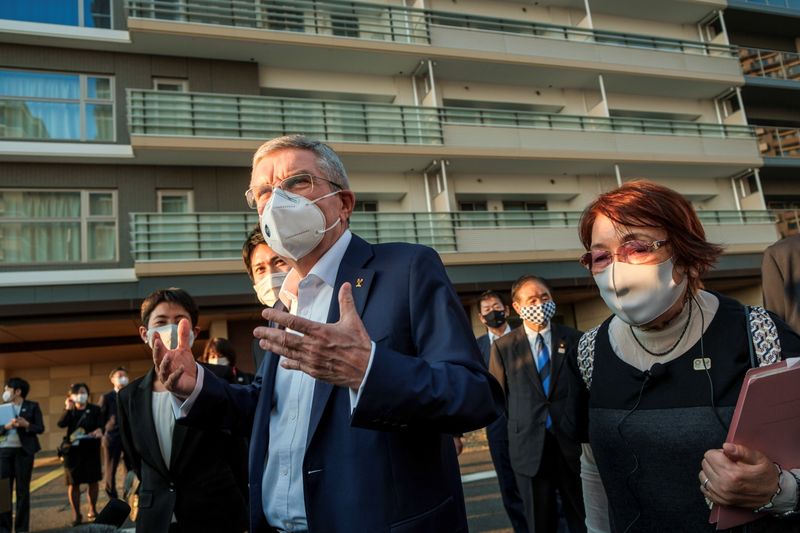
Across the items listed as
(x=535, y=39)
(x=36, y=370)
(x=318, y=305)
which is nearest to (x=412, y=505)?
(x=318, y=305)

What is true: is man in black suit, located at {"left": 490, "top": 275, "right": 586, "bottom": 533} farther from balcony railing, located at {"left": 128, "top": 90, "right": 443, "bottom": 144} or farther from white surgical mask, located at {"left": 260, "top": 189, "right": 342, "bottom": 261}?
balcony railing, located at {"left": 128, "top": 90, "right": 443, "bottom": 144}

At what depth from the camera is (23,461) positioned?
25.8ft

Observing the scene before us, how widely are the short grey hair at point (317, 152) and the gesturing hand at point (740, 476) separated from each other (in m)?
1.54

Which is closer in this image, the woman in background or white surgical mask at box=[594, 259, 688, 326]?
white surgical mask at box=[594, 259, 688, 326]

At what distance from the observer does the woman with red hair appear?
1888 mm

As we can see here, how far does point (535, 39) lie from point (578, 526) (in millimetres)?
17793

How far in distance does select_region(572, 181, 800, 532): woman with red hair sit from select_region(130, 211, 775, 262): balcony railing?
1349 cm

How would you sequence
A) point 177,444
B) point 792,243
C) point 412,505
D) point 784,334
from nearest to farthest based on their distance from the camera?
point 412,505 → point 784,334 → point 177,444 → point 792,243

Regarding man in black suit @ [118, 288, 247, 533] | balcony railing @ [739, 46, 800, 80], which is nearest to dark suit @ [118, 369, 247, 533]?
man in black suit @ [118, 288, 247, 533]

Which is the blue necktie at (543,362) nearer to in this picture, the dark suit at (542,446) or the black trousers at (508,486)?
the dark suit at (542,446)

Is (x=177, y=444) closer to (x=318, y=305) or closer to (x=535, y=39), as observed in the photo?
(x=318, y=305)

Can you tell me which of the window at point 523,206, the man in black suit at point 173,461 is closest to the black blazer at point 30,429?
the man in black suit at point 173,461

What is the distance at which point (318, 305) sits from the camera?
2.09 meters

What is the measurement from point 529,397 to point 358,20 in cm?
1596
